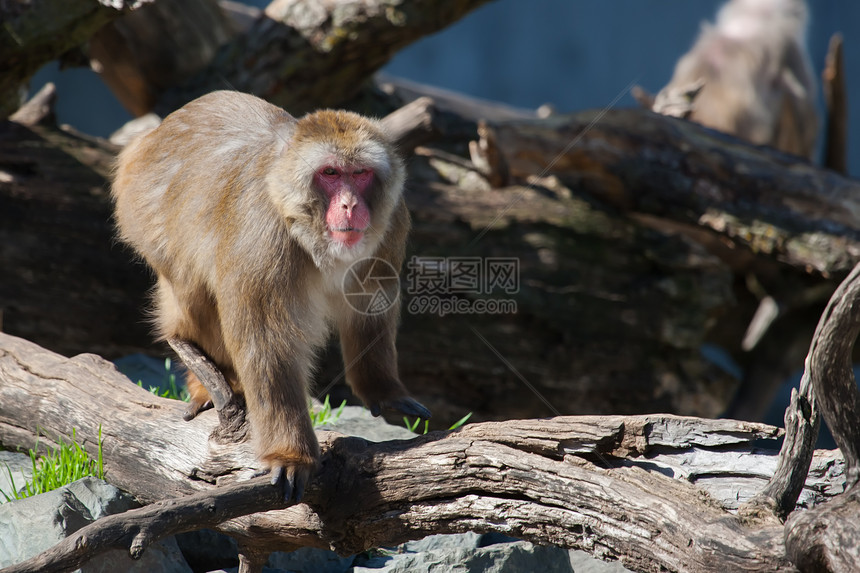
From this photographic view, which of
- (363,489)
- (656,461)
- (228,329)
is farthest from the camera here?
(228,329)

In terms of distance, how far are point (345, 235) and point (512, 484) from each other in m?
1.13

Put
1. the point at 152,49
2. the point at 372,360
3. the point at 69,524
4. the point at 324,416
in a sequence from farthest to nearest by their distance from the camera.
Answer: the point at 152,49, the point at 324,416, the point at 372,360, the point at 69,524

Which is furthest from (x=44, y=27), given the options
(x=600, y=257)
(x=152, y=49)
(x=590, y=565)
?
(x=590, y=565)

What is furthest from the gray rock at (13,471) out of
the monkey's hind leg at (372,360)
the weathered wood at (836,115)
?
the weathered wood at (836,115)

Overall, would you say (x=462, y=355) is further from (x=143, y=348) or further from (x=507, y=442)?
(x=507, y=442)

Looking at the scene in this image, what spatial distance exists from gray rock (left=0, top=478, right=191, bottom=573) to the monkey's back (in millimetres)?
964

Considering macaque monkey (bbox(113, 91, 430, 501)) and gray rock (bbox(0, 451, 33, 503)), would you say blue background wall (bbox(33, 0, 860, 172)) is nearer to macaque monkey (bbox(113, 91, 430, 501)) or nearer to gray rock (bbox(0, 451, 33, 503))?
macaque monkey (bbox(113, 91, 430, 501))

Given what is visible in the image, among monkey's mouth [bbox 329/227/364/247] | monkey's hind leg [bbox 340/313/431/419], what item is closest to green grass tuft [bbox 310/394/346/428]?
monkey's hind leg [bbox 340/313/431/419]

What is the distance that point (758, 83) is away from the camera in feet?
31.0

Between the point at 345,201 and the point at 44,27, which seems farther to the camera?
the point at 44,27

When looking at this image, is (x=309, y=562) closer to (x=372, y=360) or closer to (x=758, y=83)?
(x=372, y=360)

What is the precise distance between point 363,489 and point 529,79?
43.9 ft

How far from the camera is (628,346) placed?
240 inches

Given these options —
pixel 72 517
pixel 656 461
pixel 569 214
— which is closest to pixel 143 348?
pixel 72 517
